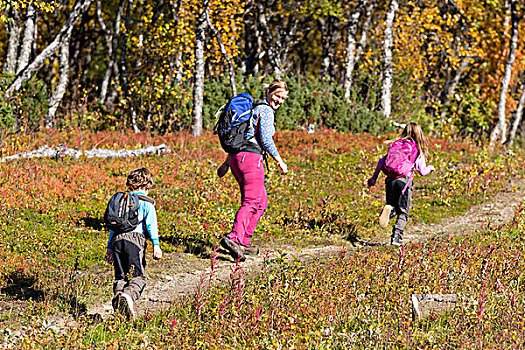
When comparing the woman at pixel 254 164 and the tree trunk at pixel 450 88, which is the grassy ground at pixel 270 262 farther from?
the tree trunk at pixel 450 88

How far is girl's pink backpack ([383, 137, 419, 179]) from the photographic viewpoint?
29.0 feet

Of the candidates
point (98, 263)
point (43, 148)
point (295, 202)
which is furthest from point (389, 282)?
point (43, 148)

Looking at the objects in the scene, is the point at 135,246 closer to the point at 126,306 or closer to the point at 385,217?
the point at 126,306

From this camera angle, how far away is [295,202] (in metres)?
11.6

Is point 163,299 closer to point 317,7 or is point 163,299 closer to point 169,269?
point 169,269

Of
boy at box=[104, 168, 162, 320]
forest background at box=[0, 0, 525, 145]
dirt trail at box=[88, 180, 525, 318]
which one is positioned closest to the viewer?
boy at box=[104, 168, 162, 320]

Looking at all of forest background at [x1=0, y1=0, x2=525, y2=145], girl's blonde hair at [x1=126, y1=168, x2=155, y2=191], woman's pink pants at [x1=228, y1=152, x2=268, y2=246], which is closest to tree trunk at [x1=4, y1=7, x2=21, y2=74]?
forest background at [x1=0, y1=0, x2=525, y2=145]

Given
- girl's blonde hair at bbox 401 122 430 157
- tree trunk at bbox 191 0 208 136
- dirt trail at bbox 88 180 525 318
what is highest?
tree trunk at bbox 191 0 208 136

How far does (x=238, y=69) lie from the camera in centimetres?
1948

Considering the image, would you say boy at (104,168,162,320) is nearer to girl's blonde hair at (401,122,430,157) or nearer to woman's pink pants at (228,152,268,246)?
woman's pink pants at (228,152,268,246)

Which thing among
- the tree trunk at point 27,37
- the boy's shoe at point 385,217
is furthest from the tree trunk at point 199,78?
the boy's shoe at point 385,217

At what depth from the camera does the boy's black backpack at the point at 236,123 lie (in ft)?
24.2

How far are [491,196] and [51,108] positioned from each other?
13.3 m

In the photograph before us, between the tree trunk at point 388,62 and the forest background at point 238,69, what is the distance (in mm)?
44
